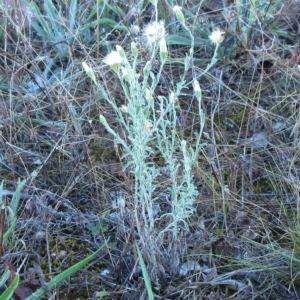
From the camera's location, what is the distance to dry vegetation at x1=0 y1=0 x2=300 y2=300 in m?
1.61

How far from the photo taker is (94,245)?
1.72 metres

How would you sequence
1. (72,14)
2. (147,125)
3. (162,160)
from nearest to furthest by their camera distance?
1. (147,125)
2. (162,160)
3. (72,14)

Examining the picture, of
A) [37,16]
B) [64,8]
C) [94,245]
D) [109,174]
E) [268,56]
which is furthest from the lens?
[64,8]

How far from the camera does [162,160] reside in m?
1.98

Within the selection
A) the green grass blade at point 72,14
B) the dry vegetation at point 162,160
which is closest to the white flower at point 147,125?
the dry vegetation at point 162,160

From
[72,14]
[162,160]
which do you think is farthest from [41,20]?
[162,160]

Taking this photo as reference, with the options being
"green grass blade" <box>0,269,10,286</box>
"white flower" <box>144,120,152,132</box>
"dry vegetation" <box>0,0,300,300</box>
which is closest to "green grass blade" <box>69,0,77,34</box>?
"dry vegetation" <box>0,0,300,300</box>

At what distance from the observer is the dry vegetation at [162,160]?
161 centimetres

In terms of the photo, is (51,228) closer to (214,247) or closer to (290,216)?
(214,247)

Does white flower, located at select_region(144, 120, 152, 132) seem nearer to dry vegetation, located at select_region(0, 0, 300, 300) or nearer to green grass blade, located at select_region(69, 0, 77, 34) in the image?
dry vegetation, located at select_region(0, 0, 300, 300)

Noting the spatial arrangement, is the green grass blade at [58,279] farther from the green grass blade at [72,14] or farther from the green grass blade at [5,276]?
the green grass blade at [72,14]

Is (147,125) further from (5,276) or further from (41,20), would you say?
(41,20)

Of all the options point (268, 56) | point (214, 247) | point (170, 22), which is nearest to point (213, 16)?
point (170, 22)

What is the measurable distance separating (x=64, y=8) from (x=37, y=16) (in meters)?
0.20
